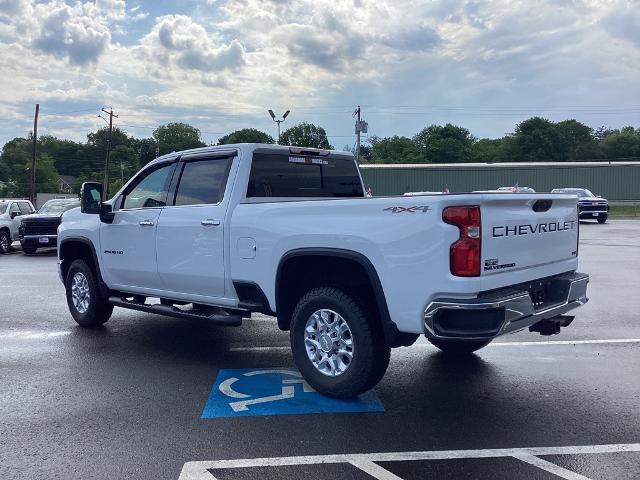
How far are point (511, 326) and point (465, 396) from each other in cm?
101

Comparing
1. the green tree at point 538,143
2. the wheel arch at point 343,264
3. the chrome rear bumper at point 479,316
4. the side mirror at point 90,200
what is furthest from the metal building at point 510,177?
the chrome rear bumper at point 479,316

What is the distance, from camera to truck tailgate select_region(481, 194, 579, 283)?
425cm

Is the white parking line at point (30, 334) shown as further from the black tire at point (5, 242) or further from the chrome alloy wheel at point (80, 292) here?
the black tire at point (5, 242)

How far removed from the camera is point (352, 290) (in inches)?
194

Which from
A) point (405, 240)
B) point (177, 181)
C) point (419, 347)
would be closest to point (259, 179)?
point (177, 181)

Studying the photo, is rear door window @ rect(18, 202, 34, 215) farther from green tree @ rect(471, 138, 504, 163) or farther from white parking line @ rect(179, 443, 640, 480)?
green tree @ rect(471, 138, 504, 163)

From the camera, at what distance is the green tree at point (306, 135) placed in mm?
87625

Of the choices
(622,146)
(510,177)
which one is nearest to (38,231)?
(510,177)

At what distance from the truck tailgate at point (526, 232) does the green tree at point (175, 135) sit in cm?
11562

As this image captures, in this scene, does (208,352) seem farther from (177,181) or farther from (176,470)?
(176,470)

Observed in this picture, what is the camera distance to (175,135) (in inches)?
4818

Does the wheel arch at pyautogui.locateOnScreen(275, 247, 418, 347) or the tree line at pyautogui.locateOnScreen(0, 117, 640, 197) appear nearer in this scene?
the wheel arch at pyautogui.locateOnScreen(275, 247, 418, 347)

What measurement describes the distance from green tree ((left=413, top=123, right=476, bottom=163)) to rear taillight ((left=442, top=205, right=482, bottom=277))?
9334 centimetres

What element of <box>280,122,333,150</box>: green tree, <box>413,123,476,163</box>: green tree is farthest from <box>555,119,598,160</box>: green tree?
<box>280,122,333,150</box>: green tree
